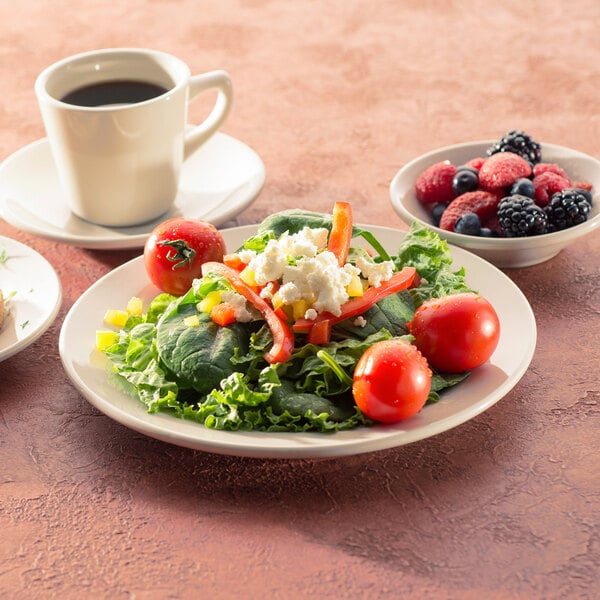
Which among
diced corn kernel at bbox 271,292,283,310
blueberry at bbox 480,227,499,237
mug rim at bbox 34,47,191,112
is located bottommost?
blueberry at bbox 480,227,499,237

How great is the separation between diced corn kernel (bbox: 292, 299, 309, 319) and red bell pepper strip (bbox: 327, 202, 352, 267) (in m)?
0.15

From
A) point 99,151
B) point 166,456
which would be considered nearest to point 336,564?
point 166,456

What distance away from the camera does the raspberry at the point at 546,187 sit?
2.31m

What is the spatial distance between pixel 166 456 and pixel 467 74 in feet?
6.83

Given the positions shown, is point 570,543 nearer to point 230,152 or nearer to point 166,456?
point 166,456

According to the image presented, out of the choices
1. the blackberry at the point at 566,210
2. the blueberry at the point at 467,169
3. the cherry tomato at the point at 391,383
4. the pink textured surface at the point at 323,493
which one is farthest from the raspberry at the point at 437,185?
the cherry tomato at the point at 391,383

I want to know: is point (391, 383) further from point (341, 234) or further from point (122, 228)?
point (122, 228)

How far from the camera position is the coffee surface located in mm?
2420

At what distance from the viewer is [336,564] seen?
151 centimetres

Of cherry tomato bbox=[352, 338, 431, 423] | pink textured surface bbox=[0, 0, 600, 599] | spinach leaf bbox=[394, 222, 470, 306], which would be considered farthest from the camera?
spinach leaf bbox=[394, 222, 470, 306]

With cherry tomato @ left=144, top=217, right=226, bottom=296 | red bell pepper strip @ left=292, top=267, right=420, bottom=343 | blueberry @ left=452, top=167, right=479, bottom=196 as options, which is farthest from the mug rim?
red bell pepper strip @ left=292, top=267, right=420, bottom=343

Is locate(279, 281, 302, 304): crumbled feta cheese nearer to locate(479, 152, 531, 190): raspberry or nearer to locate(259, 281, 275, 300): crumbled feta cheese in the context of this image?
locate(259, 281, 275, 300): crumbled feta cheese

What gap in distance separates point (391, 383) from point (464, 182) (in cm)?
89

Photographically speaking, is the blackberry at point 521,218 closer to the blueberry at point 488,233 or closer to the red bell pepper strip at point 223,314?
the blueberry at point 488,233
